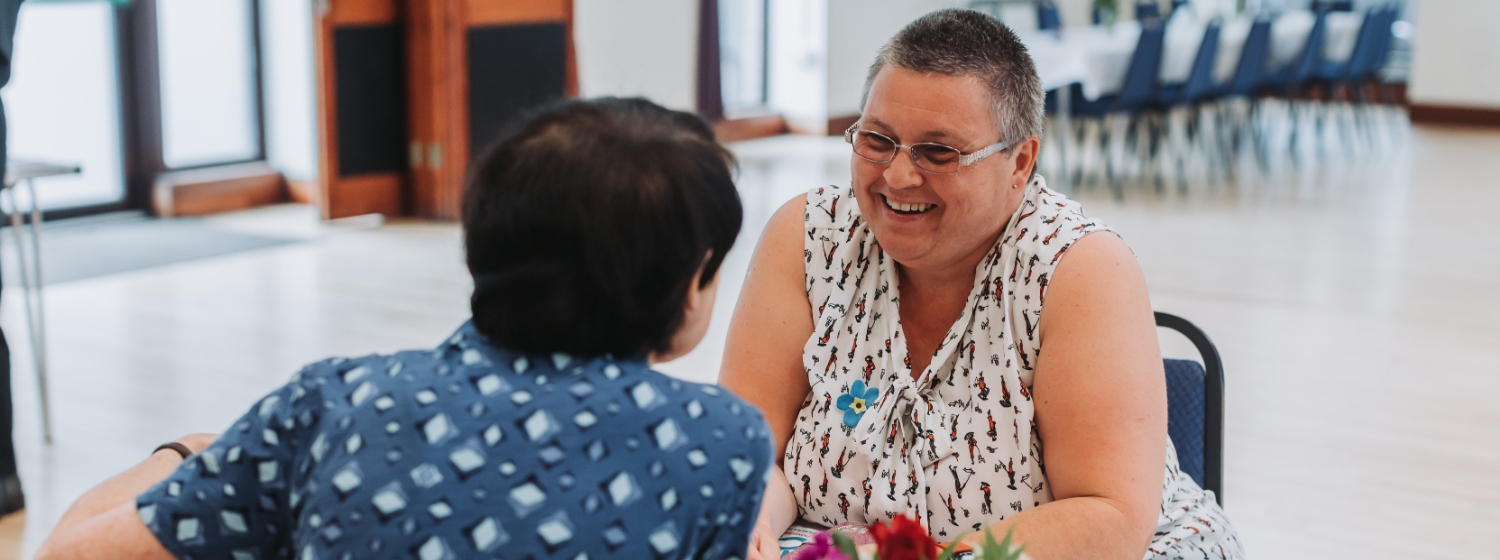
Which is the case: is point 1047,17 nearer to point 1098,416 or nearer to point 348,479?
point 1098,416

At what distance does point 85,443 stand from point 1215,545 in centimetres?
275

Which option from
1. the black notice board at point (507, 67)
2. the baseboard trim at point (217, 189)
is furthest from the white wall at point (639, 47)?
the baseboard trim at point (217, 189)

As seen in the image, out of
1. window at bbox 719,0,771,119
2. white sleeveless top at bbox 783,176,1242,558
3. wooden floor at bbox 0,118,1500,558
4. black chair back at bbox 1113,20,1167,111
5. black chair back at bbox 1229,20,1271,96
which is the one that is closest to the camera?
white sleeveless top at bbox 783,176,1242,558

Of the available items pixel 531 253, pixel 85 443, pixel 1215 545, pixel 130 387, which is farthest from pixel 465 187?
pixel 130 387

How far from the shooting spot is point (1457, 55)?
36.5 feet

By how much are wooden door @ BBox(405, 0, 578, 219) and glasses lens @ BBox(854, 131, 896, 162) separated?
15.6ft

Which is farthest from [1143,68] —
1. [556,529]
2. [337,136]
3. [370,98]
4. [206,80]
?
[556,529]

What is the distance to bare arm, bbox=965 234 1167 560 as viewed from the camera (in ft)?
4.84

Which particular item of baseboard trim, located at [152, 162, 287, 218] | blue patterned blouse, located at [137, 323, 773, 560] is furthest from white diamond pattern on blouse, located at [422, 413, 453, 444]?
baseboard trim, located at [152, 162, 287, 218]

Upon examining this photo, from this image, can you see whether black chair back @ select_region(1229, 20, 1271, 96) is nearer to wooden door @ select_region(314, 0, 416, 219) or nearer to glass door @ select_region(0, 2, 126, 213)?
wooden door @ select_region(314, 0, 416, 219)

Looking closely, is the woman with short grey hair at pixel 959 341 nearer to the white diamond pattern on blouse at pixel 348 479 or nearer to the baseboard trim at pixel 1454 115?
the white diamond pattern on blouse at pixel 348 479

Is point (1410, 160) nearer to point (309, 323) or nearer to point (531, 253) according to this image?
point (309, 323)

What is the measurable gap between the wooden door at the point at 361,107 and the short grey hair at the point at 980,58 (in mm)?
4914

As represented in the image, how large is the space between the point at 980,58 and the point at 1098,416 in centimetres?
40
